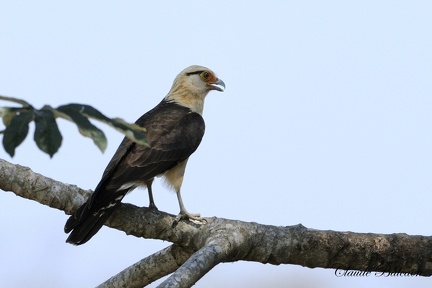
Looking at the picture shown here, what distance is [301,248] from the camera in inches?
187

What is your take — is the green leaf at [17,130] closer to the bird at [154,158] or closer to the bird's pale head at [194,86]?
the bird at [154,158]

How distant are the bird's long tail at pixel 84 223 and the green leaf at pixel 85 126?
10.4ft

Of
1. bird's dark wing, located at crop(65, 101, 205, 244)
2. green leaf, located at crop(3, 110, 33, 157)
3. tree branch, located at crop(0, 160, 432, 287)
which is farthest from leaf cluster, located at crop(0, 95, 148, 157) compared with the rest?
bird's dark wing, located at crop(65, 101, 205, 244)

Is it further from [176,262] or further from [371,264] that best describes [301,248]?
[176,262]

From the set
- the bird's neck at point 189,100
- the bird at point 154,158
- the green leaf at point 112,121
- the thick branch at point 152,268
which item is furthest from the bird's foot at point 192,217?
the green leaf at point 112,121

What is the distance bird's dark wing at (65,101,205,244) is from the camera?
5031 millimetres

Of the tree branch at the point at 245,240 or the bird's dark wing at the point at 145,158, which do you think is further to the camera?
the bird's dark wing at the point at 145,158

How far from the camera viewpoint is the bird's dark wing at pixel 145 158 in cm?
503

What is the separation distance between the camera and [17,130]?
1822mm

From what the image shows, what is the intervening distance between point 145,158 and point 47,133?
3.94 m

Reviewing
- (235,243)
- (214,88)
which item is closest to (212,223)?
(235,243)

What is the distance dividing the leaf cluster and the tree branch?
2.74 metres

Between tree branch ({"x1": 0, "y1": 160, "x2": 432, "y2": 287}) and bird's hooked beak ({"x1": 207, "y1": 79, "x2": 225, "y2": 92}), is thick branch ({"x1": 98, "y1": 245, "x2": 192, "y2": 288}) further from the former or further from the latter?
bird's hooked beak ({"x1": 207, "y1": 79, "x2": 225, "y2": 92})

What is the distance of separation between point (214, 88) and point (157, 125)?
1439mm
